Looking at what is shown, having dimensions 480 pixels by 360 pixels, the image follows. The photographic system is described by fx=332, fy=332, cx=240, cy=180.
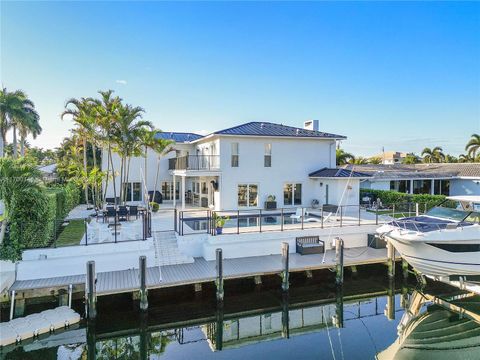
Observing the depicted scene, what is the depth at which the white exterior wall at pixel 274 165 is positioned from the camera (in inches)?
886

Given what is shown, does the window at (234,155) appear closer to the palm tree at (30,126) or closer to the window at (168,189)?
the window at (168,189)

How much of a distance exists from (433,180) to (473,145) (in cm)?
2345

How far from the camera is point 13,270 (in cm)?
1230

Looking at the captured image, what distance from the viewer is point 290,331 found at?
1186 cm

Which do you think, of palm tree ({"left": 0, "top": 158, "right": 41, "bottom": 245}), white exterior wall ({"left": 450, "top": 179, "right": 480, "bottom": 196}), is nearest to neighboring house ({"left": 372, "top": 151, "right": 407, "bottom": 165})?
white exterior wall ({"left": 450, "top": 179, "right": 480, "bottom": 196})

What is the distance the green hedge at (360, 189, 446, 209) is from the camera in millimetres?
24219

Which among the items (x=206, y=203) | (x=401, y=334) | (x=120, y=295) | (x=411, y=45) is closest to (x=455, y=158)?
(x=411, y=45)

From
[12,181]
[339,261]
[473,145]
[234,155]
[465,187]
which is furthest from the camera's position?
[473,145]

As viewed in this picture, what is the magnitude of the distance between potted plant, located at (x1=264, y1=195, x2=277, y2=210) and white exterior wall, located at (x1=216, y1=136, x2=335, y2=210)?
28cm

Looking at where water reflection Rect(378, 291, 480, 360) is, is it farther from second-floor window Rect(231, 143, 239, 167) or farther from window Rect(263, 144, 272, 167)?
second-floor window Rect(231, 143, 239, 167)

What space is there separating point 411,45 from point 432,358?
57.0 ft

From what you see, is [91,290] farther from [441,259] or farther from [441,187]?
[441,187]

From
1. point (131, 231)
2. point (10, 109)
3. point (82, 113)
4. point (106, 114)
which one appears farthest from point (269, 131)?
point (10, 109)

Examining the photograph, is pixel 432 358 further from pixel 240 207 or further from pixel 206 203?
pixel 206 203
